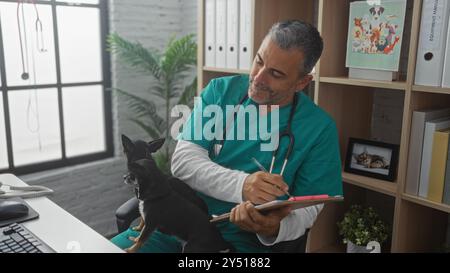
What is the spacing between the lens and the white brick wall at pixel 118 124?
→ 2514 mm

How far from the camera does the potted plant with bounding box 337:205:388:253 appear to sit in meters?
1.64

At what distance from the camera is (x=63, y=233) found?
1007 mm

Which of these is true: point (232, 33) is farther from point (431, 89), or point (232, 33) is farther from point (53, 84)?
point (53, 84)

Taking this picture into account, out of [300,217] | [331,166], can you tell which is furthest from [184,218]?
[331,166]

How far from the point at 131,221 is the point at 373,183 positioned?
896mm

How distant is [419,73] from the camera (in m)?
1.36

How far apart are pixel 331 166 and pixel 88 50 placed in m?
1.88

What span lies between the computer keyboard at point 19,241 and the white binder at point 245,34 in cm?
113

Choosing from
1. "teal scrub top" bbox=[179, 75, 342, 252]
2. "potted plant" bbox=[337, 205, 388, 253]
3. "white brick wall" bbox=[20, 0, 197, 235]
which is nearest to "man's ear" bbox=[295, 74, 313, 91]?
"teal scrub top" bbox=[179, 75, 342, 252]

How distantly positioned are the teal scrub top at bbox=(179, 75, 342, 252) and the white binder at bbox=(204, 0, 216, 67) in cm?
76

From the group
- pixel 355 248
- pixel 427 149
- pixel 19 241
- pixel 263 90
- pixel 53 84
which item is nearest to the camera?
pixel 19 241

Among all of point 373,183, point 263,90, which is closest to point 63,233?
point 263,90

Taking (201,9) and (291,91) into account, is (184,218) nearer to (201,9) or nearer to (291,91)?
(291,91)
